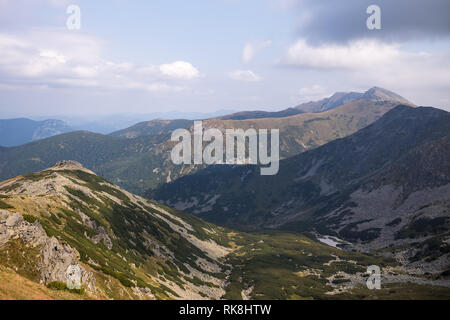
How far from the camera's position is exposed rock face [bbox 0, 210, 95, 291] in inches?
1687

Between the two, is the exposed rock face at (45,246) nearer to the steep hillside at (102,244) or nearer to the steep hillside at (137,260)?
the steep hillside at (102,244)

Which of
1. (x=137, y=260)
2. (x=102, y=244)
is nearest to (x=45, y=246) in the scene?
(x=102, y=244)

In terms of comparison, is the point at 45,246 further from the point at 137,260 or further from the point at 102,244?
the point at 137,260

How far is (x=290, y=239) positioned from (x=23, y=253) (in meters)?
173

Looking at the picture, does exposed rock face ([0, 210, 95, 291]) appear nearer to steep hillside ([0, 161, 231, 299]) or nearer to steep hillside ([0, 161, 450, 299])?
steep hillside ([0, 161, 231, 299])

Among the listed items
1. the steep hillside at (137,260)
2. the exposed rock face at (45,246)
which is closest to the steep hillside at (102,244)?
the exposed rock face at (45,246)

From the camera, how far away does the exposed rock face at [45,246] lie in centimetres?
4284

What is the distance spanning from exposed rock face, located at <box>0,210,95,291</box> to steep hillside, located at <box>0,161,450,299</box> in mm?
133

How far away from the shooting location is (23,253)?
142 ft

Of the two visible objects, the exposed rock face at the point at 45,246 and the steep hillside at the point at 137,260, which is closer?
the exposed rock face at the point at 45,246

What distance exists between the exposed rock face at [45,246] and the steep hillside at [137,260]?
0.13m
